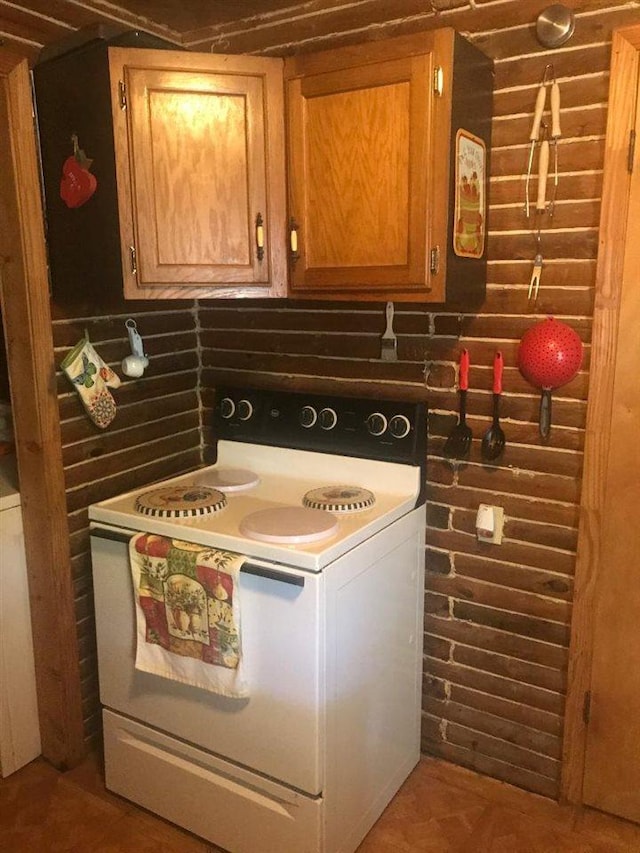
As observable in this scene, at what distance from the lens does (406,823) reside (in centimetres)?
198

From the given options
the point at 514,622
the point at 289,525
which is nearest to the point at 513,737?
the point at 514,622

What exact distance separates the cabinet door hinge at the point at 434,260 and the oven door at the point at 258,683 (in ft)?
2.48

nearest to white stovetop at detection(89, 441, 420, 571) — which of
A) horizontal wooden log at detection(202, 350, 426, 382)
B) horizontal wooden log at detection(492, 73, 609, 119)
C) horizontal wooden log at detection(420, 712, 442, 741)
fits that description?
horizontal wooden log at detection(202, 350, 426, 382)

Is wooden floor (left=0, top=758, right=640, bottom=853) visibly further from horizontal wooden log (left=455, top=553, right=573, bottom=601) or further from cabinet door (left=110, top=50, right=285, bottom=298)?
cabinet door (left=110, top=50, right=285, bottom=298)

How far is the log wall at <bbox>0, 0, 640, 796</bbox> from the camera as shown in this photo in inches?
69.2

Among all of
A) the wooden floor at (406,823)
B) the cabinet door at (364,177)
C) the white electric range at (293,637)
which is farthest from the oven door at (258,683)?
the cabinet door at (364,177)

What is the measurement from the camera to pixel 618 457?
1.80m

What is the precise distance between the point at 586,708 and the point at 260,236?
1.56 metres

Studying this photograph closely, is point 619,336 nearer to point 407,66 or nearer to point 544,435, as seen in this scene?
point 544,435

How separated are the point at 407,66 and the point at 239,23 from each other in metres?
0.77

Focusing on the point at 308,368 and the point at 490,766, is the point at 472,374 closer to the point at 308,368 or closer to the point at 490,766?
the point at 308,368

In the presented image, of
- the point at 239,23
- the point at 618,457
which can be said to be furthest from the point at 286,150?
the point at 618,457

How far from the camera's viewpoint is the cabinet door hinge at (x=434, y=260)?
167 cm

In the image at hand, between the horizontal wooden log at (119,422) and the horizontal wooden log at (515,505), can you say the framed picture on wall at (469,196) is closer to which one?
the horizontal wooden log at (515,505)
